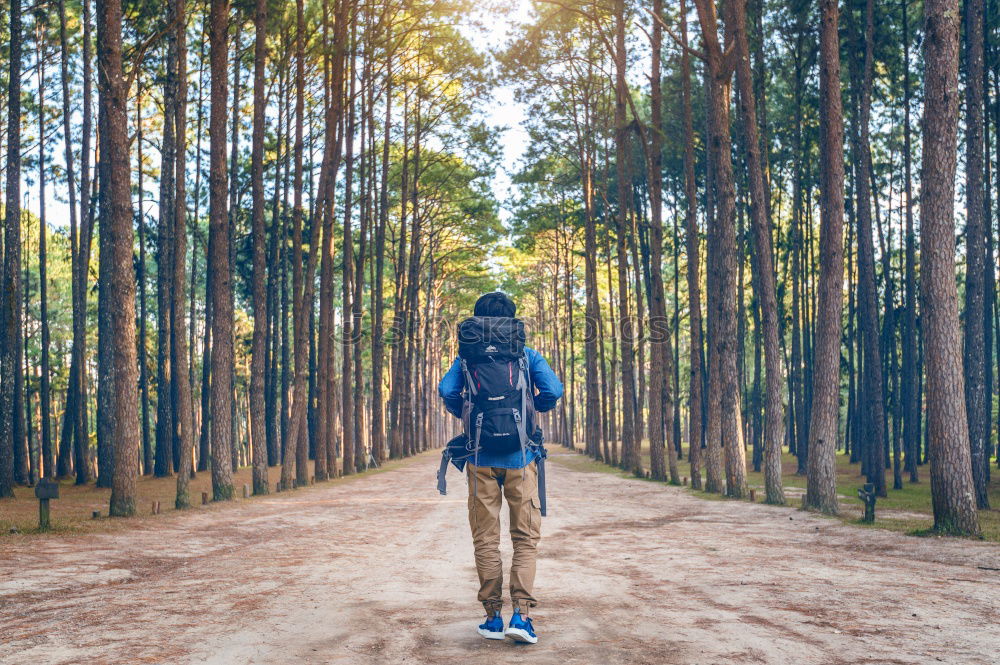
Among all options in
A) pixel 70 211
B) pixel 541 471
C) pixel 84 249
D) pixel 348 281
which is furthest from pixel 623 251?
pixel 541 471

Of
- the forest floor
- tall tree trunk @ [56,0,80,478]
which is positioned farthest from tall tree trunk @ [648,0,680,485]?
tall tree trunk @ [56,0,80,478]

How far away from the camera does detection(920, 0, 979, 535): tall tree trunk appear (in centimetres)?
1143

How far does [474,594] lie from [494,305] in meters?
2.79

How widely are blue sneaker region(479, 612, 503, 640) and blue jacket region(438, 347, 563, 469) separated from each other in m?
1.01

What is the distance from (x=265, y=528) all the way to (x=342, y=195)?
24990 mm

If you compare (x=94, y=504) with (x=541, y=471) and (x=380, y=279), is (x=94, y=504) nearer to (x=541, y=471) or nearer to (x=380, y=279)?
(x=380, y=279)

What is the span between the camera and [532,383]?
237 inches

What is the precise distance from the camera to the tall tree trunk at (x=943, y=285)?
450 inches

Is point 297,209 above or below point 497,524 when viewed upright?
above

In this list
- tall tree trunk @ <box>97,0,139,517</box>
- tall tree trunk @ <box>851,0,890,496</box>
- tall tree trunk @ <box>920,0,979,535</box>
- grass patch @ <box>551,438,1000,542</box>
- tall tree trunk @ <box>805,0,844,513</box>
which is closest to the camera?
tall tree trunk @ <box>920,0,979,535</box>

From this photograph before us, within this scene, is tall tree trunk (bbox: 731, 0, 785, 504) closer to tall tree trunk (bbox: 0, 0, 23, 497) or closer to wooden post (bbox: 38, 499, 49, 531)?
wooden post (bbox: 38, 499, 49, 531)

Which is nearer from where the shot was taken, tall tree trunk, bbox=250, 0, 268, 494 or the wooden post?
the wooden post

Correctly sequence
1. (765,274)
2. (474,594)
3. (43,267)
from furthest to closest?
(43,267) → (765,274) → (474,594)

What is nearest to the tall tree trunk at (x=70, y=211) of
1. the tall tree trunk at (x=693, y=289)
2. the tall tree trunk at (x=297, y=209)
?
the tall tree trunk at (x=297, y=209)
